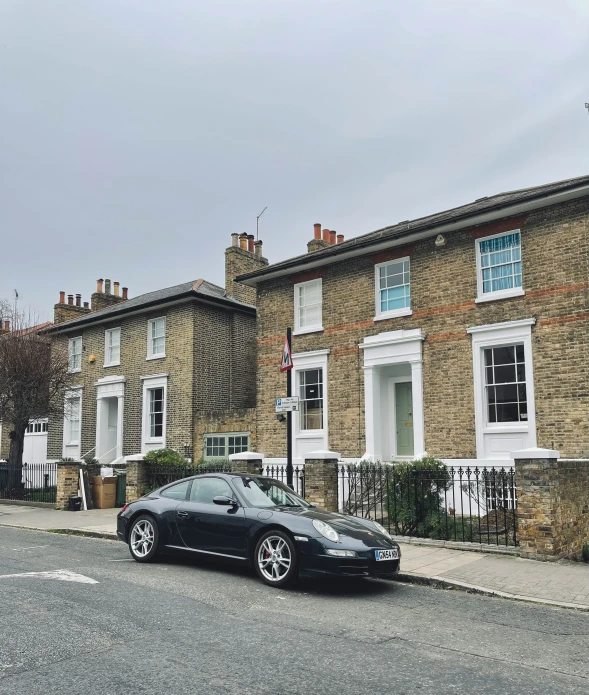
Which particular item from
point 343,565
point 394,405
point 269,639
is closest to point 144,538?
point 343,565

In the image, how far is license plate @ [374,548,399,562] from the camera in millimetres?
7547

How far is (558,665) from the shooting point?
5.08 m

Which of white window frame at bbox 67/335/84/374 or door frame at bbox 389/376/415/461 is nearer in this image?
door frame at bbox 389/376/415/461

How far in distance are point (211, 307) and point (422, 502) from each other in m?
13.4

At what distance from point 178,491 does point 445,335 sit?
354 inches

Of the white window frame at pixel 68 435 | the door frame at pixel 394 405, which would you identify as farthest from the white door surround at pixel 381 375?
the white window frame at pixel 68 435

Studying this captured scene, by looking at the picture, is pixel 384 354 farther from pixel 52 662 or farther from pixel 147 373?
pixel 52 662

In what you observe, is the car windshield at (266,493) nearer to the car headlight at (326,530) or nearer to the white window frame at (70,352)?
the car headlight at (326,530)

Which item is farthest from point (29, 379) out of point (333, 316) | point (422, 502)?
point (422, 502)

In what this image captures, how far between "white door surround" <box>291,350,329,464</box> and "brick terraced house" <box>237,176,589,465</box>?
0.04 meters

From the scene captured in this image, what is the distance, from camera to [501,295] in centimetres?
1531

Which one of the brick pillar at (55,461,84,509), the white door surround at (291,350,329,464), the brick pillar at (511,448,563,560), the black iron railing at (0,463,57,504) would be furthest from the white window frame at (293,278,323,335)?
the brick pillar at (511,448,563,560)

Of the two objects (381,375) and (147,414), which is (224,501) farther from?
(147,414)

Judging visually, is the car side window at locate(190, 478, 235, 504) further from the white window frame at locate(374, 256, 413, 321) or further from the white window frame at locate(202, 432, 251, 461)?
the white window frame at locate(202, 432, 251, 461)
